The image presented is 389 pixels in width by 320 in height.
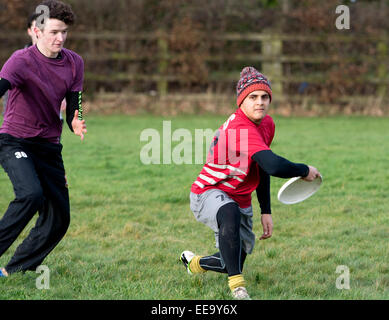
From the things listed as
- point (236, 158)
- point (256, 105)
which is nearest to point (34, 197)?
point (236, 158)

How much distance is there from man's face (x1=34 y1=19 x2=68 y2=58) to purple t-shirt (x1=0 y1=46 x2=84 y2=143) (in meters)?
0.06

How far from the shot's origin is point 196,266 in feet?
14.5

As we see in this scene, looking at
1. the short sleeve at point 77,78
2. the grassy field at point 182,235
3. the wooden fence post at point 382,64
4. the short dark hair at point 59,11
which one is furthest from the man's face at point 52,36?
the wooden fence post at point 382,64

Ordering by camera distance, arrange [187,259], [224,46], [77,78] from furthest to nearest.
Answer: [224,46] → [187,259] → [77,78]

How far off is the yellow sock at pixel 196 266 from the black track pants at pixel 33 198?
3.25 feet

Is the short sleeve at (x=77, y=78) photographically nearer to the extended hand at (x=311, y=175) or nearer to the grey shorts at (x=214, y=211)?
the grey shorts at (x=214, y=211)

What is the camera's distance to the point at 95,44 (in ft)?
55.9

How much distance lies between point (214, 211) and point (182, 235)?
1901mm

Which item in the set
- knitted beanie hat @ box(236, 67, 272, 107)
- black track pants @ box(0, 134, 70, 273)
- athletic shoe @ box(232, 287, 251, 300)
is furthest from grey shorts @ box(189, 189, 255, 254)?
black track pants @ box(0, 134, 70, 273)

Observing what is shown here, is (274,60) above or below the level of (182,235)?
above

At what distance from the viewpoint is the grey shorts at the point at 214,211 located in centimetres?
397

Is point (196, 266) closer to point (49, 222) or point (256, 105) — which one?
point (49, 222)

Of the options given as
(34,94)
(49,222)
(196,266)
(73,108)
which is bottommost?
(196,266)

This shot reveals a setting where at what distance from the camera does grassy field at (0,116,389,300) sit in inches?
164
